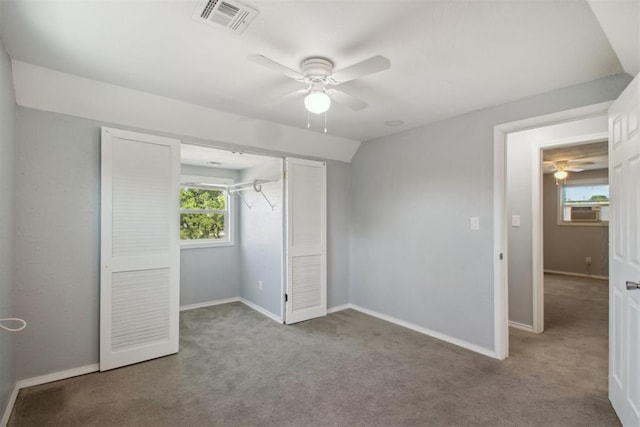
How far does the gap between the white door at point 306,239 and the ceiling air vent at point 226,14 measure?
2169 millimetres

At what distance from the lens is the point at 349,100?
2.21 m

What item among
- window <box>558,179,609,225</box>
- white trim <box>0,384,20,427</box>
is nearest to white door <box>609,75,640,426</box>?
white trim <box>0,384,20,427</box>

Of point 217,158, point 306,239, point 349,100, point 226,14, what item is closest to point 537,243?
point 306,239

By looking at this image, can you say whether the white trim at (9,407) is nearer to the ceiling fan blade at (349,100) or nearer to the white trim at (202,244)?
the white trim at (202,244)

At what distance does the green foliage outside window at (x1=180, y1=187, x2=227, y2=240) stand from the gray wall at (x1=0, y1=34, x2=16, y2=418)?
97.7 inches

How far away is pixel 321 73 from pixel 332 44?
0.66 ft

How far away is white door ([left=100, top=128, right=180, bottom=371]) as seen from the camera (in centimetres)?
256

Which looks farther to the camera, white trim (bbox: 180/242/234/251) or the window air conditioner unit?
the window air conditioner unit

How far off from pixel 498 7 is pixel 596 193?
24.0 ft

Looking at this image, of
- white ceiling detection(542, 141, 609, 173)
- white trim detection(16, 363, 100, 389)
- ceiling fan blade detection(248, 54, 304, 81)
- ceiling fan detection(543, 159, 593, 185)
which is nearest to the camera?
ceiling fan blade detection(248, 54, 304, 81)

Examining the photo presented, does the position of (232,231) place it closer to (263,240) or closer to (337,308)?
(263,240)

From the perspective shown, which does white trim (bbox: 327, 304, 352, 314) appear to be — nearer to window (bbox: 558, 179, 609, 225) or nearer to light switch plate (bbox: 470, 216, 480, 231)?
light switch plate (bbox: 470, 216, 480, 231)

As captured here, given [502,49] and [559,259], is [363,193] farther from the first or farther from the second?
[559,259]

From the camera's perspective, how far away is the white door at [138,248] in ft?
8.41
